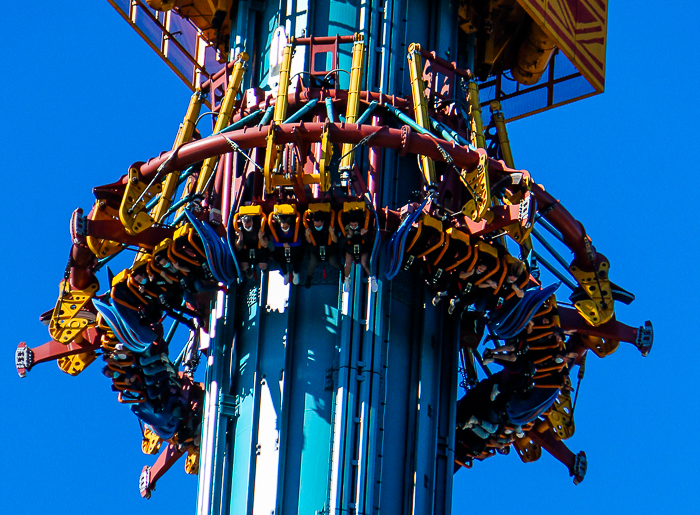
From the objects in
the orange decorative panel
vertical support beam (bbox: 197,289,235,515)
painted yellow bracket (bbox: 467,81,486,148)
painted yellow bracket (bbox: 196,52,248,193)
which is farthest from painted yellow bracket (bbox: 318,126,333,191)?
the orange decorative panel

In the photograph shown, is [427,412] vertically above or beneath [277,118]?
beneath

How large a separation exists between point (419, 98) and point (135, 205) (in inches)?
370

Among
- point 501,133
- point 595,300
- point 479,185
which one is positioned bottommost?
point 595,300

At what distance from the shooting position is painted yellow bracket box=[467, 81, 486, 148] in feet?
184

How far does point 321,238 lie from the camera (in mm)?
51875

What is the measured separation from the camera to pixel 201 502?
5322cm

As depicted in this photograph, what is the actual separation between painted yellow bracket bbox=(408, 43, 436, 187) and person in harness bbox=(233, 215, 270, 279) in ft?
18.0

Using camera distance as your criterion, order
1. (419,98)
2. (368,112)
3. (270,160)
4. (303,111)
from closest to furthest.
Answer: (270,160) < (368,112) < (303,111) < (419,98)

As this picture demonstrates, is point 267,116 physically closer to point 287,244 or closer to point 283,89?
point 283,89

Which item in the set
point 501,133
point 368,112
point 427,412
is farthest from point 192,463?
point 501,133

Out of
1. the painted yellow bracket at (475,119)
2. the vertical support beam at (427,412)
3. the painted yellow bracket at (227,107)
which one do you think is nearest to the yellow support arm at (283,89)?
the painted yellow bracket at (227,107)

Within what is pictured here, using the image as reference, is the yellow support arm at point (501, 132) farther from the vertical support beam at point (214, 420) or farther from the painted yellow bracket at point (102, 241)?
the painted yellow bracket at point (102, 241)

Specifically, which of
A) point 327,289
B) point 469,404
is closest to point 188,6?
point 327,289

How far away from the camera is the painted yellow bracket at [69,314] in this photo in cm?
5472
